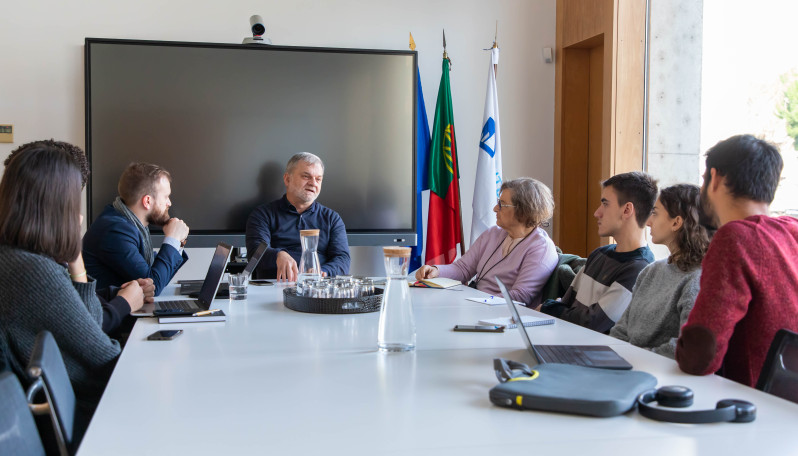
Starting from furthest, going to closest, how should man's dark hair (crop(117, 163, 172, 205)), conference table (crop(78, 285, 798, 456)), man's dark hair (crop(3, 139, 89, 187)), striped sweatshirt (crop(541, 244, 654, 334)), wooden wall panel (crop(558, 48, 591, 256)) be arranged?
1. wooden wall panel (crop(558, 48, 591, 256))
2. man's dark hair (crop(117, 163, 172, 205))
3. striped sweatshirt (crop(541, 244, 654, 334))
4. man's dark hair (crop(3, 139, 89, 187))
5. conference table (crop(78, 285, 798, 456))

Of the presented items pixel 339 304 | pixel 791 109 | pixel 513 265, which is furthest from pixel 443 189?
pixel 339 304

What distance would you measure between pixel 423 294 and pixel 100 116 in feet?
8.88

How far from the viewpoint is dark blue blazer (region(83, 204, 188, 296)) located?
9.28 ft

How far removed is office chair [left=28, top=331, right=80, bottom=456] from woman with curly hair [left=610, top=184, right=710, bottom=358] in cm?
152

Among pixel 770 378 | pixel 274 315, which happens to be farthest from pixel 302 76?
pixel 770 378

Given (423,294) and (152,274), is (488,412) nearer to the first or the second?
(423,294)

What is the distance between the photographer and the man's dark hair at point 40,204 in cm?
161

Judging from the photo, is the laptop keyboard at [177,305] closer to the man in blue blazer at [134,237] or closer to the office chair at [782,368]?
the man in blue blazer at [134,237]

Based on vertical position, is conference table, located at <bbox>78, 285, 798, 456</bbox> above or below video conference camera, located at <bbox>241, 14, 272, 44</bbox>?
below

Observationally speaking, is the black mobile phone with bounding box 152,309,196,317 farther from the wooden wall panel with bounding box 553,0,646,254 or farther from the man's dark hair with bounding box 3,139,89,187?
the wooden wall panel with bounding box 553,0,646,254

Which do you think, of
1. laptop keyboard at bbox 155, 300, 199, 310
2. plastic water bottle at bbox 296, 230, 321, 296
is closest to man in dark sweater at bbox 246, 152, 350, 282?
plastic water bottle at bbox 296, 230, 321, 296

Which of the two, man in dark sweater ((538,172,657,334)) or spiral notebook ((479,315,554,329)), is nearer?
spiral notebook ((479,315,554,329))

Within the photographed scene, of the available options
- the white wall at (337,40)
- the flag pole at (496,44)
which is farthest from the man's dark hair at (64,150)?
the flag pole at (496,44)

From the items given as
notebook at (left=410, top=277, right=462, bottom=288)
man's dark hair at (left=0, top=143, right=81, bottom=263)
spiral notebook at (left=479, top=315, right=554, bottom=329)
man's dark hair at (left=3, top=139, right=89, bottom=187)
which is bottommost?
notebook at (left=410, top=277, right=462, bottom=288)
